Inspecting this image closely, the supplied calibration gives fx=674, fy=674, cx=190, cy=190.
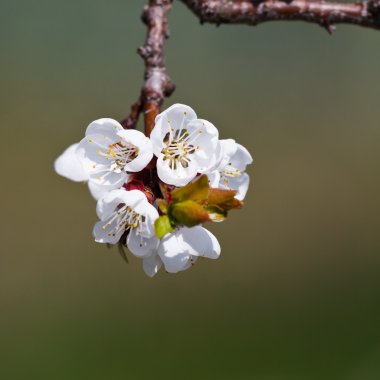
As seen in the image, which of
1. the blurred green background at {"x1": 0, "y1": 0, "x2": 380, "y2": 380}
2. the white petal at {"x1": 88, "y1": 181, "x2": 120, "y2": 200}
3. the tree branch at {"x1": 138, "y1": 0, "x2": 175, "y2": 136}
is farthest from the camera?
the blurred green background at {"x1": 0, "y1": 0, "x2": 380, "y2": 380}

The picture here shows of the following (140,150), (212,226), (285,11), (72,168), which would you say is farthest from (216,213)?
(212,226)

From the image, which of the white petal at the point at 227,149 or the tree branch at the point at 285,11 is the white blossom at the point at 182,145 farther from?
the tree branch at the point at 285,11

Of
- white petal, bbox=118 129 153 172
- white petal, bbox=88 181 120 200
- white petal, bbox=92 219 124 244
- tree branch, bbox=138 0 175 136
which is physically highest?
tree branch, bbox=138 0 175 136

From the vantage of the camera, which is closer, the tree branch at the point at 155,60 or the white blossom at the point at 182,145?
the white blossom at the point at 182,145

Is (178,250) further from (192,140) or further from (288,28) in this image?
(288,28)

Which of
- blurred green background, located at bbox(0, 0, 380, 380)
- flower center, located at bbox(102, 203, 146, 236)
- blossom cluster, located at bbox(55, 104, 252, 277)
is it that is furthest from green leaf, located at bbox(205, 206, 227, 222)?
blurred green background, located at bbox(0, 0, 380, 380)

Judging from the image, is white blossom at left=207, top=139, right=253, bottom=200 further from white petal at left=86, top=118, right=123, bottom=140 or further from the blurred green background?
the blurred green background

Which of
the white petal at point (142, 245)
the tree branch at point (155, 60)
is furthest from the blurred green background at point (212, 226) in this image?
the white petal at point (142, 245)

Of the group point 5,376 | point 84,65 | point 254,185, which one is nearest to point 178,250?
point 5,376
